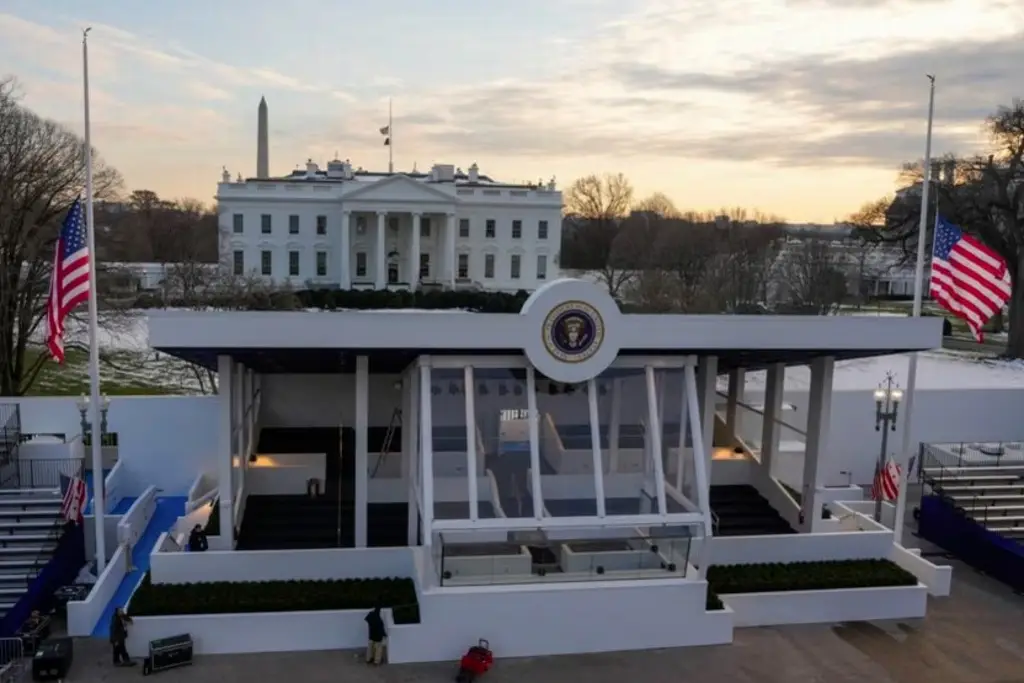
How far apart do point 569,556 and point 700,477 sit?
291 centimetres

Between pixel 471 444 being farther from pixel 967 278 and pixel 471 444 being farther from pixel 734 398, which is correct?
pixel 967 278

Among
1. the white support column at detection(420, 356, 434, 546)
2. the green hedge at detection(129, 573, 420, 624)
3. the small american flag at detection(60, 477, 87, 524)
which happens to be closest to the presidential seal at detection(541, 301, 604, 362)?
the white support column at detection(420, 356, 434, 546)

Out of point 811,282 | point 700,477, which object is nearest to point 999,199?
point 811,282

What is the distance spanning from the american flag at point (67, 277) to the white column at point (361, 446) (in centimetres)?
499

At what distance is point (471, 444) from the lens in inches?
547

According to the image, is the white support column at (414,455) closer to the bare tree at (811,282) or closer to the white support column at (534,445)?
the white support column at (534,445)

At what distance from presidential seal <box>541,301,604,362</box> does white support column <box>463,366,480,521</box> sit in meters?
1.54

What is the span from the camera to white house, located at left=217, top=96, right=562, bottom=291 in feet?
217

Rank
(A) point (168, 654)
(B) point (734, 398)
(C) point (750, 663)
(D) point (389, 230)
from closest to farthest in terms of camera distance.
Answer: (A) point (168, 654) → (C) point (750, 663) → (B) point (734, 398) → (D) point (389, 230)

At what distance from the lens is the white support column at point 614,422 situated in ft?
53.1

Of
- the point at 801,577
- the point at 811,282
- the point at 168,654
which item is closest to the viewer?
the point at 168,654

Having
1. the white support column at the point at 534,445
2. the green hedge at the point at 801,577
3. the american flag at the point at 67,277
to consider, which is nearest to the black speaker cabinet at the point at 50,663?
the american flag at the point at 67,277

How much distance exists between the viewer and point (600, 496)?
1416 cm

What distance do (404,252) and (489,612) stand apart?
58728 mm
